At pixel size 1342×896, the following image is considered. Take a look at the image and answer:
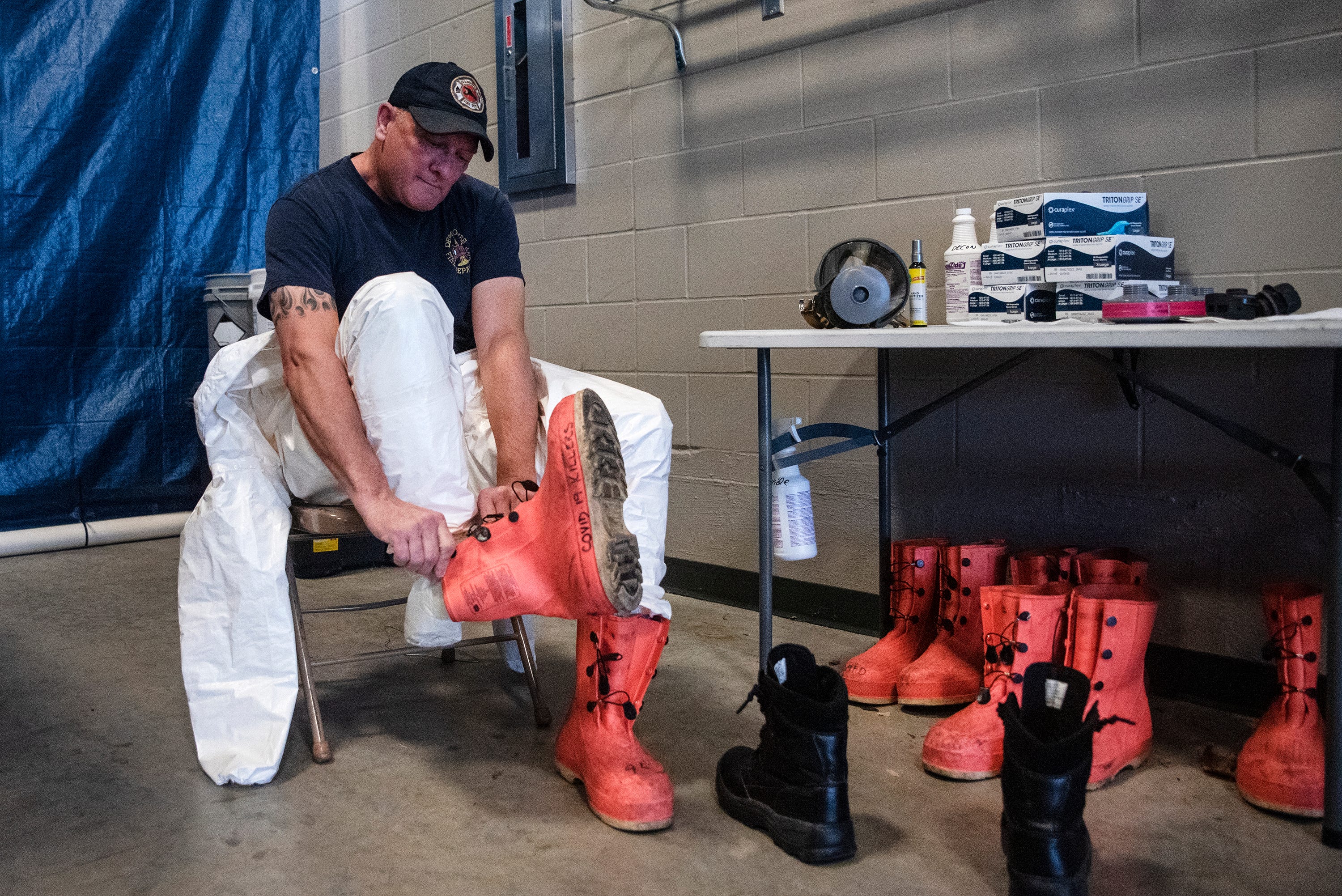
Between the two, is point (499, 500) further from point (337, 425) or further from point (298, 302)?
point (298, 302)

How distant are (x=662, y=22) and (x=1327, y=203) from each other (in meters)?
1.60

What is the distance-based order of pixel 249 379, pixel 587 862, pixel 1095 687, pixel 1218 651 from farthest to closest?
→ pixel 1218 651
pixel 249 379
pixel 1095 687
pixel 587 862

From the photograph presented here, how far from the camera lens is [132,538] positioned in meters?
3.49

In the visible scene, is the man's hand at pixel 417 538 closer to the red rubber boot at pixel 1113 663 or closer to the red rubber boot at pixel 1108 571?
the red rubber boot at pixel 1113 663

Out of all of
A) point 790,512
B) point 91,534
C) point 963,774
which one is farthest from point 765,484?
point 91,534

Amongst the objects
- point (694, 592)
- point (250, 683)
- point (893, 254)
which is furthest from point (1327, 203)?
point (250, 683)

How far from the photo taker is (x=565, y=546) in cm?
129

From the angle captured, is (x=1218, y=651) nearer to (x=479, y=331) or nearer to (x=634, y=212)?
(x=479, y=331)

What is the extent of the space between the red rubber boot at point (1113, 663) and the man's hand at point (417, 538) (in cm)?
94

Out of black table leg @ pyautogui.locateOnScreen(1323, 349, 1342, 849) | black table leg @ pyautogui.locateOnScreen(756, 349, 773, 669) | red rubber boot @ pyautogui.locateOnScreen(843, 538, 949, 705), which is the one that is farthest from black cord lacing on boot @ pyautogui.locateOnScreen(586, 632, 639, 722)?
black table leg @ pyautogui.locateOnScreen(1323, 349, 1342, 849)

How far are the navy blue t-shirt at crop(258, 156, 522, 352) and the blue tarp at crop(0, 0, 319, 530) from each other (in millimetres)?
2097

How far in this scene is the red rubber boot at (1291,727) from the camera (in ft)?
4.54

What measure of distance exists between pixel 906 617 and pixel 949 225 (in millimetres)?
816

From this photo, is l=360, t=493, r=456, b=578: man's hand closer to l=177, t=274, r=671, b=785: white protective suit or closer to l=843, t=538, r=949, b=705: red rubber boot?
l=177, t=274, r=671, b=785: white protective suit
